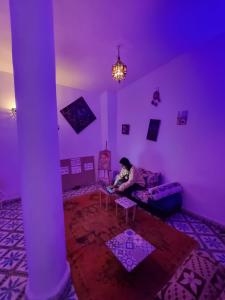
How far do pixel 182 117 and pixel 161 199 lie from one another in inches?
69.3

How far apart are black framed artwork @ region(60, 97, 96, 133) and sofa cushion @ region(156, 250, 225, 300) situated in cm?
398

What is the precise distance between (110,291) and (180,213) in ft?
7.15

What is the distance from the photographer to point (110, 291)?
1672 millimetres

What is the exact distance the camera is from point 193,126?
3012 mm

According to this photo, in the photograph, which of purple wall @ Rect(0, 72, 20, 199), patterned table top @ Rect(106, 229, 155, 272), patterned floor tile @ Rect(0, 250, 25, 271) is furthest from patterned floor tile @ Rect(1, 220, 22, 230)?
patterned table top @ Rect(106, 229, 155, 272)

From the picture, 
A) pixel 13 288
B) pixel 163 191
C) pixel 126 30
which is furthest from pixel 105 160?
pixel 13 288

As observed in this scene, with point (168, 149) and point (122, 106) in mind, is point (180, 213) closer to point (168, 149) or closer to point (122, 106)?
point (168, 149)

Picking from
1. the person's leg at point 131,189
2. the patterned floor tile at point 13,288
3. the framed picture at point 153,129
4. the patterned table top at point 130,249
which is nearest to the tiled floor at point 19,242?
the patterned floor tile at point 13,288

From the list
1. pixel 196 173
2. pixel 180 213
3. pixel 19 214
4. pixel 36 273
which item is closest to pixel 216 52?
pixel 196 173

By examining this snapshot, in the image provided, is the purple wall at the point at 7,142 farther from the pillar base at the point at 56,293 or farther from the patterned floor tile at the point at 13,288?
the pillar base at the point at 56,293

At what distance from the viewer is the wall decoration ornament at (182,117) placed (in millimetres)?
3132

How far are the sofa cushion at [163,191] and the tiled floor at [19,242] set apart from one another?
1.71ft

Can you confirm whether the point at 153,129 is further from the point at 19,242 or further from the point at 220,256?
the point at 19,242

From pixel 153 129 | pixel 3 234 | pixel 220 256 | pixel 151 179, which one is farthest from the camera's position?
pixel 153 129
